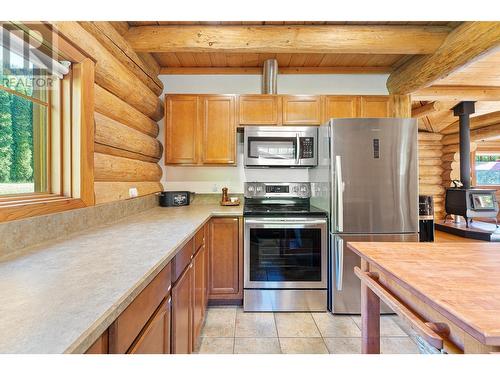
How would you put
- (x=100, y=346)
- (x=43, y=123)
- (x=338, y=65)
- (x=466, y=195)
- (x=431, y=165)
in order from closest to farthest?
(x=100, y=346) → (x=43, y=123) → (x=338, y=65) → (x=466, y=195) → (x=431, y=165)

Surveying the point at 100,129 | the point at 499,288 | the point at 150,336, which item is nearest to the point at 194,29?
the point at 100,129

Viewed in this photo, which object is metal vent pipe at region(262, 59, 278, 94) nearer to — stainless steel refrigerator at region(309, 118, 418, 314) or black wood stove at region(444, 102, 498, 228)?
stainless steel refrigerator at region(309, 118, 418, 314)

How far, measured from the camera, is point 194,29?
94.0 inches

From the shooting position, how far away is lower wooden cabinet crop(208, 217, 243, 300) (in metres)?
2.48

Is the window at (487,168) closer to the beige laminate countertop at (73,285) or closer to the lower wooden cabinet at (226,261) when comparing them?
the lower wooden cabinet at (226,261)

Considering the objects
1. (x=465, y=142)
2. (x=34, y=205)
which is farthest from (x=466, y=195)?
(x=34, y=205)

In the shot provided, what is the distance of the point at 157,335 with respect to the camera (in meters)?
1.05

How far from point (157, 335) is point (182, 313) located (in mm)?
400

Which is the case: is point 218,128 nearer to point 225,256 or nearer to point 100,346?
point 225,256

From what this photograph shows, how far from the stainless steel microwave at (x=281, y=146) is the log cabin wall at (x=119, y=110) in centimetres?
108

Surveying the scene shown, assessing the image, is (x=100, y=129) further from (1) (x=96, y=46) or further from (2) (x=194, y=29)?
(2) (x=194, y=29)

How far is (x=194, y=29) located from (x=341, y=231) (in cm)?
233

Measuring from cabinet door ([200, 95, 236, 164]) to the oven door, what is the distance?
893mm
